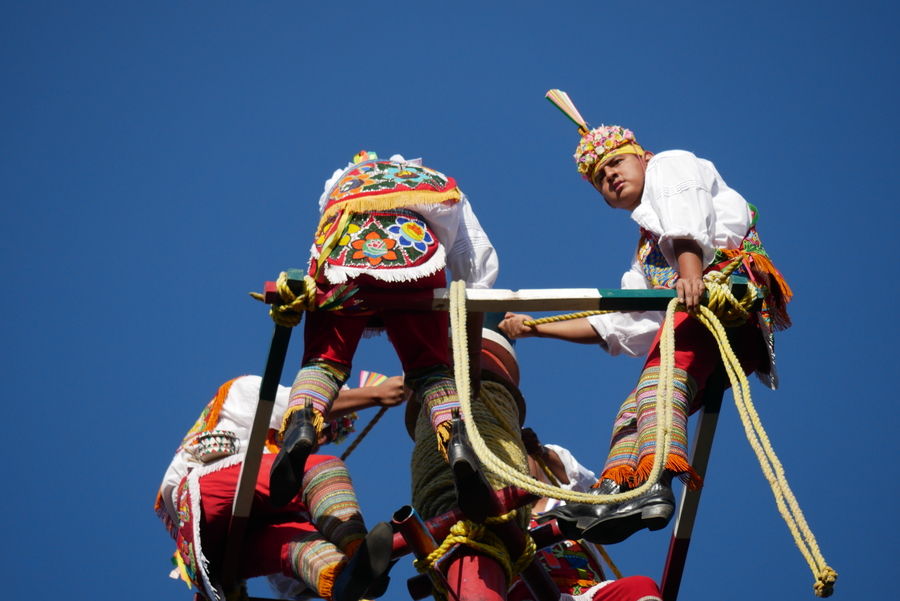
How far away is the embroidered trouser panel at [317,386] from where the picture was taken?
170 inches

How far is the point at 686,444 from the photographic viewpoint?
4.34 m

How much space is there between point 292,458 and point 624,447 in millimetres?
1299

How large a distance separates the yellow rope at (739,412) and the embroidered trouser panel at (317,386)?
53 centimetres

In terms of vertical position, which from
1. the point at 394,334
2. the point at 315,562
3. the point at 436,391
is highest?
the point at 394,334

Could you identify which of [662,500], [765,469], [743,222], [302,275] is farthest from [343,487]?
[743,222]

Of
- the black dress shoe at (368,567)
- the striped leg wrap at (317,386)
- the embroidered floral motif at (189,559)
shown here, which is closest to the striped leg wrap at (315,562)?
the black dress shoe at (368,567)

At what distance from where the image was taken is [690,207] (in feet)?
15.6

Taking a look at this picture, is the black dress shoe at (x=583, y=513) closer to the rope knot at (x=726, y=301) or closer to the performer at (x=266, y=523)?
the performer at (x=266, y=523)

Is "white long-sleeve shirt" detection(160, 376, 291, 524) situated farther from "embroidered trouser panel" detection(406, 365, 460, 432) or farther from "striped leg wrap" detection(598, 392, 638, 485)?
"striped leg wrap" detection(598, 392, 638, 485)

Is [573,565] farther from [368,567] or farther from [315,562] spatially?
[368,567]

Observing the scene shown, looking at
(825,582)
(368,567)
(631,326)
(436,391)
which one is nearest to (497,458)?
(436,391)

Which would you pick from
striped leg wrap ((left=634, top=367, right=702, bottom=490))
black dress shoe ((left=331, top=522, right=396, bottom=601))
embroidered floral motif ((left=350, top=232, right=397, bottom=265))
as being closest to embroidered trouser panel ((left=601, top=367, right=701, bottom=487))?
striped leg wrap ((left=634, top=367, right=702, bottom=490))

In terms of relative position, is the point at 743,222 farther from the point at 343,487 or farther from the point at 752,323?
the point at 343,487

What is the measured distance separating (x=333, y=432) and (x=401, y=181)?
5.43ft
